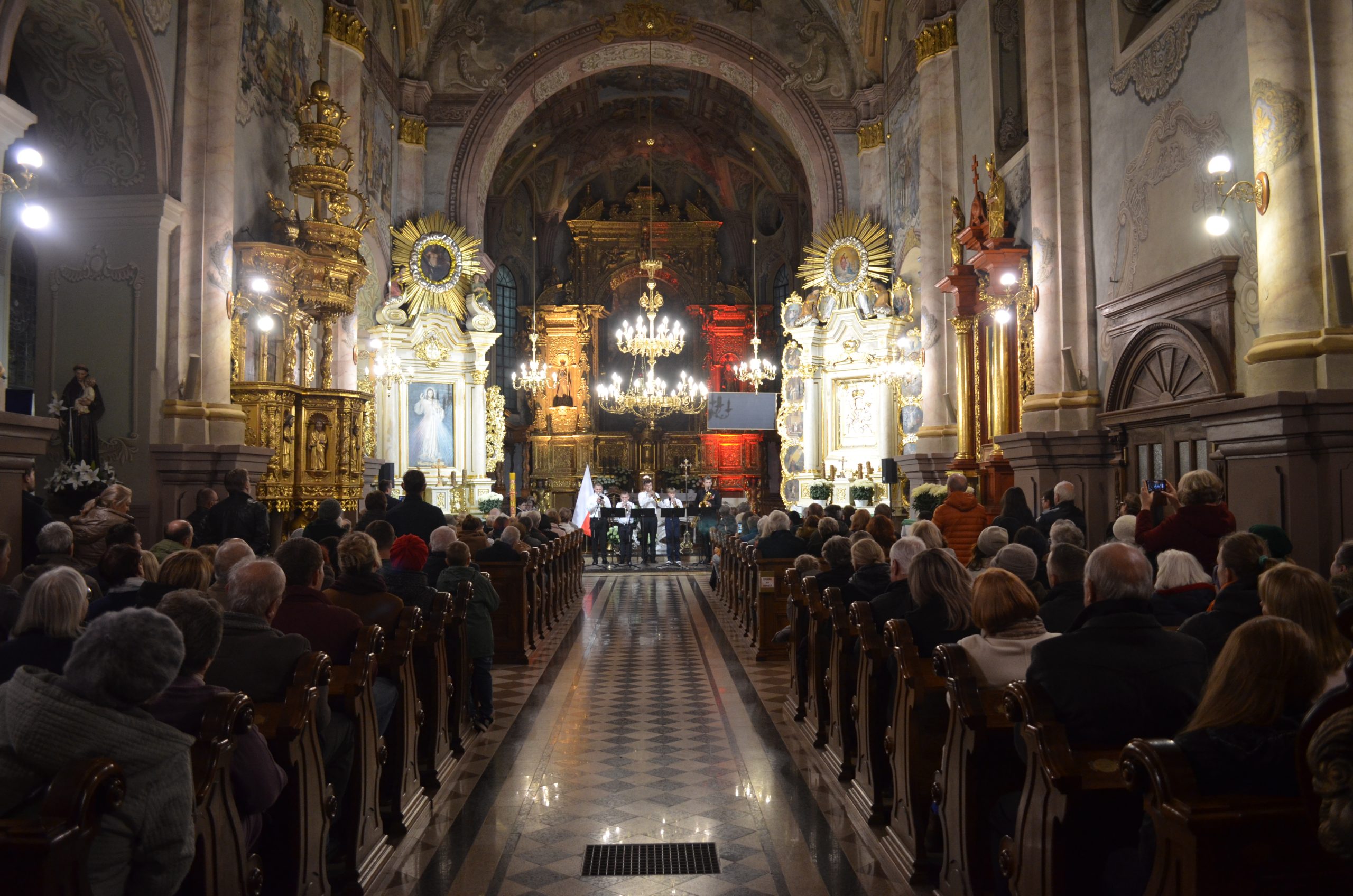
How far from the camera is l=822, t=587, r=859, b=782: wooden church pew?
4.94m

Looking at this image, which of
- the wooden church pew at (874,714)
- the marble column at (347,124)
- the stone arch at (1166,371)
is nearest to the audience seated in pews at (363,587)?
the wooden church pew at (874,714)

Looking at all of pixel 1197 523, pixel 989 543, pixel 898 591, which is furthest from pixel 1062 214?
pixel 898 591

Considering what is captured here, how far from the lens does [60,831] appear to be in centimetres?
183

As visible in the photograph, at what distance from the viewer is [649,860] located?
398cm

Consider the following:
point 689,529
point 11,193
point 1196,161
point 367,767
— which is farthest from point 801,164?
point 367,767

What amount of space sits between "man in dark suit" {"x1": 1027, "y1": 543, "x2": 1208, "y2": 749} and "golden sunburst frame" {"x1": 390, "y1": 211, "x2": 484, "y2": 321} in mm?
16677

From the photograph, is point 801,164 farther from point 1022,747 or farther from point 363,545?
point 1022,747

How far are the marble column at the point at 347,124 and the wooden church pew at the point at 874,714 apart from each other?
38.6 ft

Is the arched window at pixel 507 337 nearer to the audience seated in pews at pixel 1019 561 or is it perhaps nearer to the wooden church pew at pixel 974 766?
the audience seated in pews at pixel 1019 561

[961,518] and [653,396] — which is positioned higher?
[653,396]

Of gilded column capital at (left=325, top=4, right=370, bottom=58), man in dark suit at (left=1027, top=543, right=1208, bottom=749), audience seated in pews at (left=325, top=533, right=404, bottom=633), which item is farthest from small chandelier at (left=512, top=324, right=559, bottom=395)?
man in dark suit at (left=1027, top=543, right=1208, bottom=749)

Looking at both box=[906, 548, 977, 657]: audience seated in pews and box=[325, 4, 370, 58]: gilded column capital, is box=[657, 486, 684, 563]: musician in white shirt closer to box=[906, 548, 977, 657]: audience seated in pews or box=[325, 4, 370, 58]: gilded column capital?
box=[325, 4, 370, 58]: gilded column capital

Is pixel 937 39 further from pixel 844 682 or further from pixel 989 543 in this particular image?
pixel 844 682

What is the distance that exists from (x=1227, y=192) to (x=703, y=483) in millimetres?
17374
